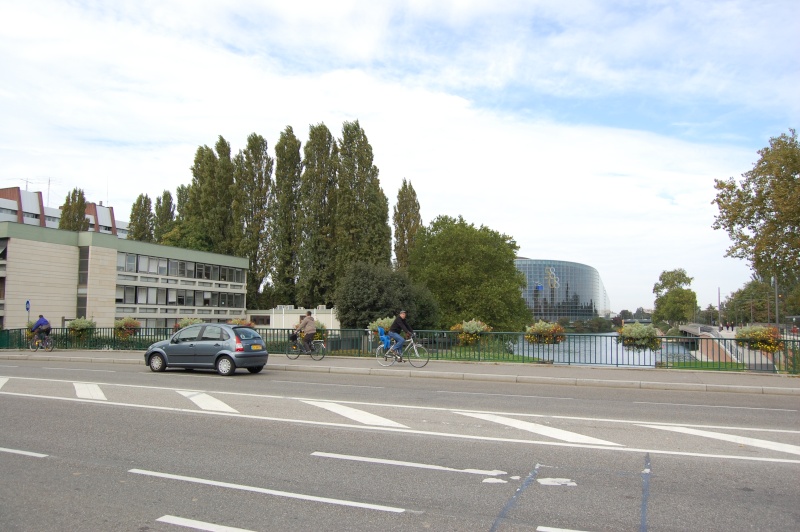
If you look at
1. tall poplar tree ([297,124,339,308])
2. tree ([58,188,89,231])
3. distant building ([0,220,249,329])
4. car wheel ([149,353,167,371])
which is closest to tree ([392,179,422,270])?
tall poplar tree ([297,124,339,308])

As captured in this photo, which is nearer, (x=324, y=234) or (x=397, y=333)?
(x=397, y=333)

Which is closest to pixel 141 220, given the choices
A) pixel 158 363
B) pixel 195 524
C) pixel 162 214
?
pixel 162 214

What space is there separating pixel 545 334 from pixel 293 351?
29.8ft

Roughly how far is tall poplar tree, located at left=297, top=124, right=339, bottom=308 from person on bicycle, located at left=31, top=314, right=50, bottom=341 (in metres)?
26.8

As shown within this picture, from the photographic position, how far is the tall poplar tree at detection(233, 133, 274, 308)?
196 ft

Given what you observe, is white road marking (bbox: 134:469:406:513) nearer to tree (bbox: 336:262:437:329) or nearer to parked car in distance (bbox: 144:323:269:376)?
parked car in distance (bbox: 144:323:269:376)

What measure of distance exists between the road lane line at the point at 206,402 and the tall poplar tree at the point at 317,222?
4229cm

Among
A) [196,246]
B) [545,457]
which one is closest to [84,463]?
[545,457]

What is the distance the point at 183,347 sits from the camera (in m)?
18.4

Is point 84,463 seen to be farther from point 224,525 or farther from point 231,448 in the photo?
point 224,525

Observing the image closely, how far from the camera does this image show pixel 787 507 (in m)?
5.52

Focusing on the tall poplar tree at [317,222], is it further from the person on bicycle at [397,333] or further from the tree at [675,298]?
the tree at [675,298]

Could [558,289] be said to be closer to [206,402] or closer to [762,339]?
[762,339]

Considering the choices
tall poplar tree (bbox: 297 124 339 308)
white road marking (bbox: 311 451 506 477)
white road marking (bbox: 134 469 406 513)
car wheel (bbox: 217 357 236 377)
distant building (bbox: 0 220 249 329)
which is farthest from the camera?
tall poplar tree (bbox: 297 124 339 308)
